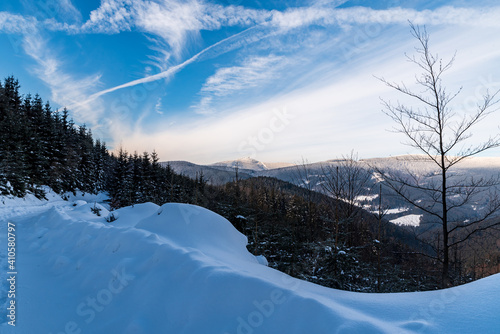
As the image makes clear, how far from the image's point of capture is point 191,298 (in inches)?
126

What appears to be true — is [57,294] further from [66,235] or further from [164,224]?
[66,235]

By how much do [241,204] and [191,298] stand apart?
22952mm

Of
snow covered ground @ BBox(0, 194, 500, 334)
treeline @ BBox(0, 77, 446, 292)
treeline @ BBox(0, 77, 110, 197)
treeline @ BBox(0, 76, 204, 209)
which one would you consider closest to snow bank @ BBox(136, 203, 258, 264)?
snow covered ground @ BBox(0, 194, 500, 334)

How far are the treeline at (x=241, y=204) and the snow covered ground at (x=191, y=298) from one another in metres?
5.46

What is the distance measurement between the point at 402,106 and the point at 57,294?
990 cm

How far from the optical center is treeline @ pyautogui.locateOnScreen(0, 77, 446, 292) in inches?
408

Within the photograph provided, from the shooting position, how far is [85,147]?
41500 millimetres

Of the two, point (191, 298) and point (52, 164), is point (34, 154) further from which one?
point (191, 298)

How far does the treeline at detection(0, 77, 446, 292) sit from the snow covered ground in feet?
17.9

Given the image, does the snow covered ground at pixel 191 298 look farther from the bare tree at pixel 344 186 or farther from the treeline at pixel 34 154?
the treeline at pixel 34 154

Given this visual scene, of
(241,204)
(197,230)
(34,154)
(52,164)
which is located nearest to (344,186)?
(197,230)

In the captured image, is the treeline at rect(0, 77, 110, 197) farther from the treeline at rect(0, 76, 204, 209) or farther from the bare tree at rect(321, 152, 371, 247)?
the bare tree at rect(321, 152, 371, 247)

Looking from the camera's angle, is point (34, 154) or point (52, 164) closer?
point (34, 154)

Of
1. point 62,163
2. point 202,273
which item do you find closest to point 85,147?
point 62,163
